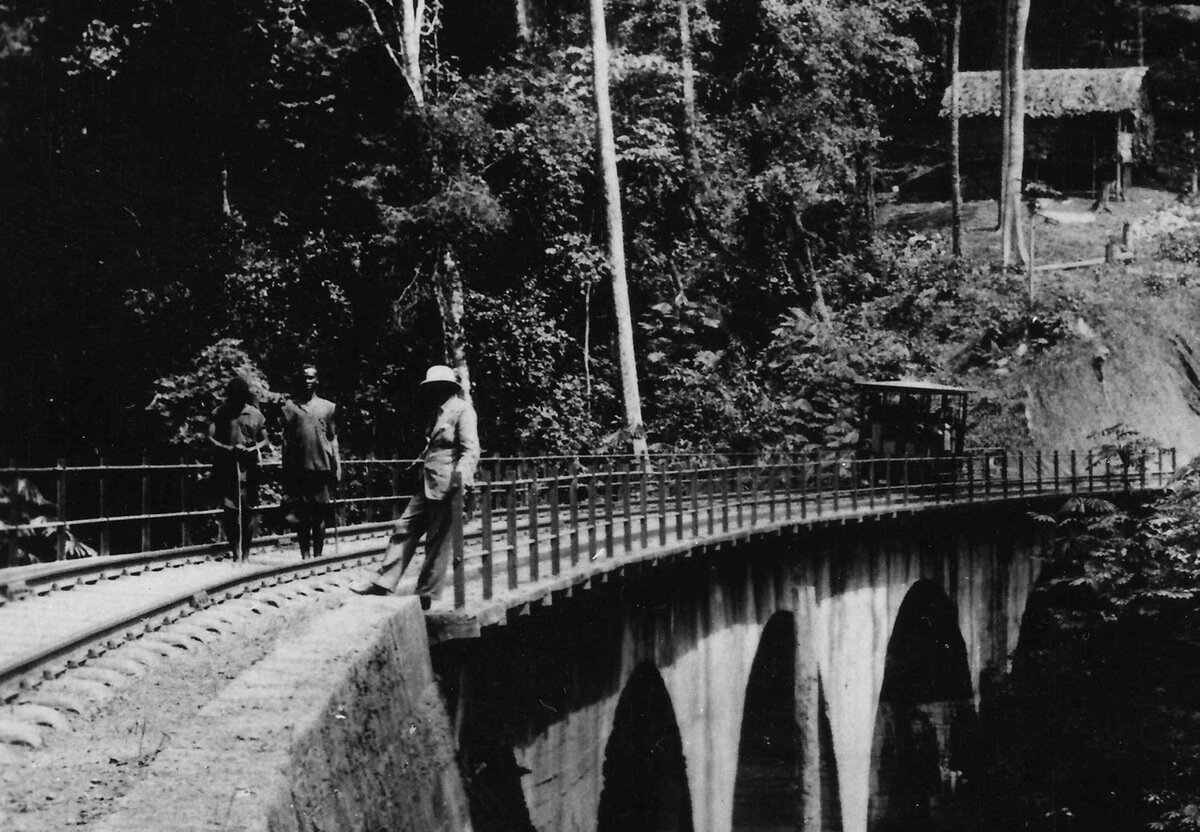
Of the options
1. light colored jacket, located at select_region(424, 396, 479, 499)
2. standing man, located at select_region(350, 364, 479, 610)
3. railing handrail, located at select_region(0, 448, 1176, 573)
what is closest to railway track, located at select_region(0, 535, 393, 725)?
railing handrail, located at select_region(0, 448, 1176, 573)

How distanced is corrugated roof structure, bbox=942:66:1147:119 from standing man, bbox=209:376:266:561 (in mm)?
44574

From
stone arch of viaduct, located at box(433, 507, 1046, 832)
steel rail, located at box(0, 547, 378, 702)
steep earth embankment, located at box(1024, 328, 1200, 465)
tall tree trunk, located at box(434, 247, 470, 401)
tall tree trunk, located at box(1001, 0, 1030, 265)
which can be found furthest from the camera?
tall tree trunk, located at box(1001, 0, 1030, 265)

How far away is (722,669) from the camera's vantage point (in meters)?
19.4

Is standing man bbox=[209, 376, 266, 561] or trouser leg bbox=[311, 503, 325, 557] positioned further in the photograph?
trouser leg bbox=[311, 503, 325, 557]

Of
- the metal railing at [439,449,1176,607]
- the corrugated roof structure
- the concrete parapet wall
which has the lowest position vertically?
the concrete parapet wall

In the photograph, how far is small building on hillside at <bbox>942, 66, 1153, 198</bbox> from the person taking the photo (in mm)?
Result: 57062

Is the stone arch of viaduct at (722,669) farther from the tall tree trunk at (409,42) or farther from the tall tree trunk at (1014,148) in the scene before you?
the tall tree trunk at (1014,148)

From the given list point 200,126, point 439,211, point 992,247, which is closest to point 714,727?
point 439,211

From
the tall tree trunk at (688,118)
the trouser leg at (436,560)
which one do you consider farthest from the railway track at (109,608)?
the tall tree trunk at (688,118)

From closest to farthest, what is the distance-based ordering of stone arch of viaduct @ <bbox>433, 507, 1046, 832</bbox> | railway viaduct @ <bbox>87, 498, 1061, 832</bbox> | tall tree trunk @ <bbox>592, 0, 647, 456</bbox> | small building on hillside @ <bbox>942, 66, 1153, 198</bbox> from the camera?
1. railway viaduct @ <bbox>87, 498, 1061, 832</bbox>
2. stone arch of viaduct @ <bbox>433, 507, 1046, 832</bbox>
3. tall tree trunk @ <bbox>592, 0, 647, 456</bbox>
4. small building on hillside @ <bbox>942, 66, 1153, 198</bbox>

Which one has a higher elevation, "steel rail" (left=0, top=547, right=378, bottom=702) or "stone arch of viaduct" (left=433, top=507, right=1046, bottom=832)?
"steel rail" (left=0, top=547, right=378, bottom=702)

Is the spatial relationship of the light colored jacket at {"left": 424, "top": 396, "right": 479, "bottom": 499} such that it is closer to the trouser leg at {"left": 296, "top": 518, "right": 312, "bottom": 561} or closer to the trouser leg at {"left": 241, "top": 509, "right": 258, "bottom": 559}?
the trouser leg at {"left": 296, "top": 518, "right": 312, "bottom": 561}

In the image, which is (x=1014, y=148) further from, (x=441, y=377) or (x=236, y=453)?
(x=441, y=377)

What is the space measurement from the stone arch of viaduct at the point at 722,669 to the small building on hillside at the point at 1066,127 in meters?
26.5
